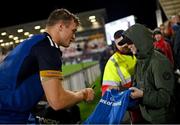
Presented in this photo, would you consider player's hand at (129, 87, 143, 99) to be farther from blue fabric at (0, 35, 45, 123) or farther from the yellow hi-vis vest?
the yellow hi-vis vest

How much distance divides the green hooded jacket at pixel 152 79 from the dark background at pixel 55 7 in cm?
2709

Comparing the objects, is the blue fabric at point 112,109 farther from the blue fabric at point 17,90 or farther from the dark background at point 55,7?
the dark background at point 55,7

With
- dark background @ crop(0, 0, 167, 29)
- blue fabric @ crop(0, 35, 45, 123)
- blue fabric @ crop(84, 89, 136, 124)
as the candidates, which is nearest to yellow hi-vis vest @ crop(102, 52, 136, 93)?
blue fabric @ crop(84, 89, 136, 124)

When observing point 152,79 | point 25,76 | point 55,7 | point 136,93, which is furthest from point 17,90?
point 55,7

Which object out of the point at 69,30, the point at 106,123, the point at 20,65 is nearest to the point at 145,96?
the point at 106,123

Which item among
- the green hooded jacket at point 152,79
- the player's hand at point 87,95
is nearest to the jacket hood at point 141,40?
the green hooded jacket at point 152,79

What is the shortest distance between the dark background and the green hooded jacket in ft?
88.9

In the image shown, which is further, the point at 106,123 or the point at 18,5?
the point at 18,5

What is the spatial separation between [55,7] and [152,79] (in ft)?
95.3

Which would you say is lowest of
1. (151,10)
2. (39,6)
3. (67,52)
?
(67,52)

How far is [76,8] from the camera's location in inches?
1261

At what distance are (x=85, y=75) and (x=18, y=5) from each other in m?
16.2

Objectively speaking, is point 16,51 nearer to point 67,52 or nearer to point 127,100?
point 127,100

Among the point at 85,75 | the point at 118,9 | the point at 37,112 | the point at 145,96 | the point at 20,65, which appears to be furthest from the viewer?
the point at 118,9
